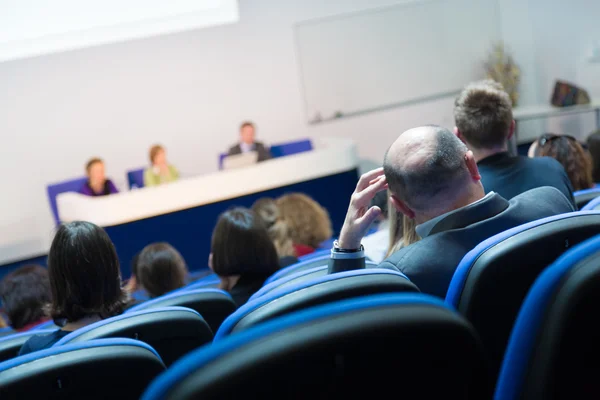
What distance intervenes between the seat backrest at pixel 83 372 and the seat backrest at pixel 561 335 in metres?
0.67

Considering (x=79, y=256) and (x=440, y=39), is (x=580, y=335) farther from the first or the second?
(x=440, y=39)

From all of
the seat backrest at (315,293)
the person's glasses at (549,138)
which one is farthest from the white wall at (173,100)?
the seat backrest at (315,293)

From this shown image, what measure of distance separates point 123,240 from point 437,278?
179 inches

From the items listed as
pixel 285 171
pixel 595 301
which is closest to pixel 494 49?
pixel 285 171

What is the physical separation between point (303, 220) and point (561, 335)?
2714 millimetres

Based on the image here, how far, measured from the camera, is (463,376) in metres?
0.74

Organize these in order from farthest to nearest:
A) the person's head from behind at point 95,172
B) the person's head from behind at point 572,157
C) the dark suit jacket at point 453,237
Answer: the person's head from behind at point 95,172 < the person's head from behind at point 572,157 < the dark suit jacket at point 453,237

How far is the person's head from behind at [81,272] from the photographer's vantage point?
186 cm

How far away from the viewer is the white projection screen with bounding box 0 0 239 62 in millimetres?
6121

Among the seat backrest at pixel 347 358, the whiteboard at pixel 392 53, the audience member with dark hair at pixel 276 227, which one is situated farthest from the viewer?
the whiteboard at pixel 392 53

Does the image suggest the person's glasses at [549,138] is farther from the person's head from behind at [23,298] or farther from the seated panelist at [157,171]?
the seated panelist at [157,171]

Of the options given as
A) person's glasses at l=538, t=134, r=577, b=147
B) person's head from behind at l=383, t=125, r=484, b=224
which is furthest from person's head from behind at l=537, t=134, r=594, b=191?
person's head from behind at l=383, t=125, r=484, b=224

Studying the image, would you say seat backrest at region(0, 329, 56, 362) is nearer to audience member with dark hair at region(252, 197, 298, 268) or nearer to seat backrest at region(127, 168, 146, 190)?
audience member with dark hair at region(252, 197, 298, 268)

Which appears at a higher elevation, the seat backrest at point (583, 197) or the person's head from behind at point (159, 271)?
the seat backrest at point (583, 197)
